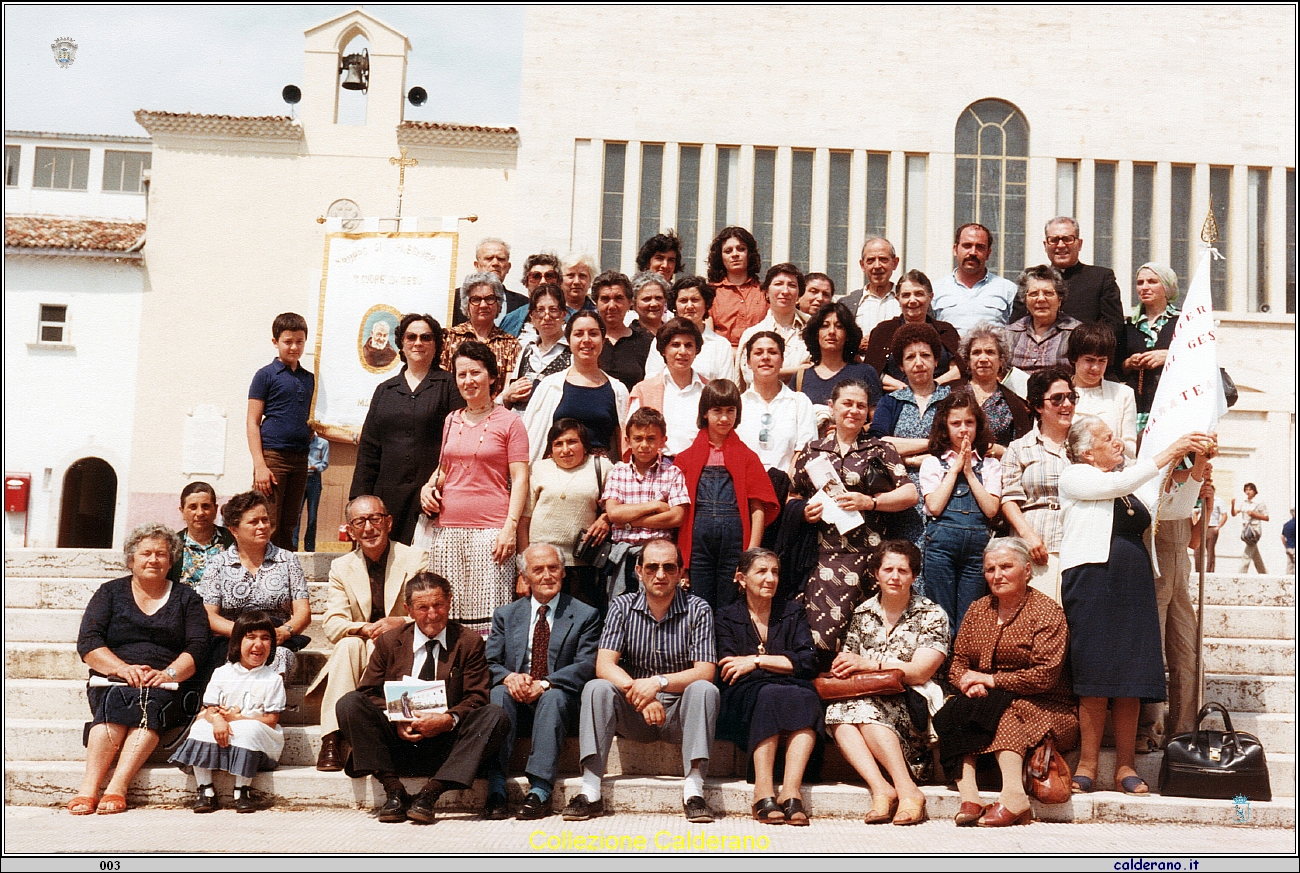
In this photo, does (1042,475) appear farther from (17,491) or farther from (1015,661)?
(17,491)

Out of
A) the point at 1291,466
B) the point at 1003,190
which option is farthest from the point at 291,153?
the point at 1291,466

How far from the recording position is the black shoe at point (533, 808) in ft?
18.0

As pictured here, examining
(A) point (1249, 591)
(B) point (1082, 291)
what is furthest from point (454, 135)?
(A) point (1249, 591)

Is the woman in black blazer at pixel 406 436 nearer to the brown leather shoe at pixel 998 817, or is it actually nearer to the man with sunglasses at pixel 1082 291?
the brown leather shoe at pixel 998 817

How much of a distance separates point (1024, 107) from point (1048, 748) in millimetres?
14235

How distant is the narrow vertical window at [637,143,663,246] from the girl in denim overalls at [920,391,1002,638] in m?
11.8

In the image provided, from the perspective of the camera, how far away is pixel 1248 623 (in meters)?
7.38

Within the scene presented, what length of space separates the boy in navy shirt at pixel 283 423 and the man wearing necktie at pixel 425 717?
1.92 meters

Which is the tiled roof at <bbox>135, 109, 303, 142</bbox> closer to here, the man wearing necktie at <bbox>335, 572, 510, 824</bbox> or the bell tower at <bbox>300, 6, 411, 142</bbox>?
the bell tower at <bbox>300, 6, 411, 142</bbox>

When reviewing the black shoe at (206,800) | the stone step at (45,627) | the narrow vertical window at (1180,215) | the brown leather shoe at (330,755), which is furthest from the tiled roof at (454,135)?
the black shoe at (206,800)

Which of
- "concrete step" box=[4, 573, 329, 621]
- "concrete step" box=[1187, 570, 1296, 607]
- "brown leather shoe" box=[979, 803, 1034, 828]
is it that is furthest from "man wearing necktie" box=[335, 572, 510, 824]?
"concrete step" box=[1187, 570, 1296, 607]

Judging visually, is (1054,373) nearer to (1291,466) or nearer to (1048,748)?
(1048,748)

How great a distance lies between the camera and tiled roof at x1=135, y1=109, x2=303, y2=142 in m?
21.9

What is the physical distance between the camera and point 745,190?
17.7 metres
